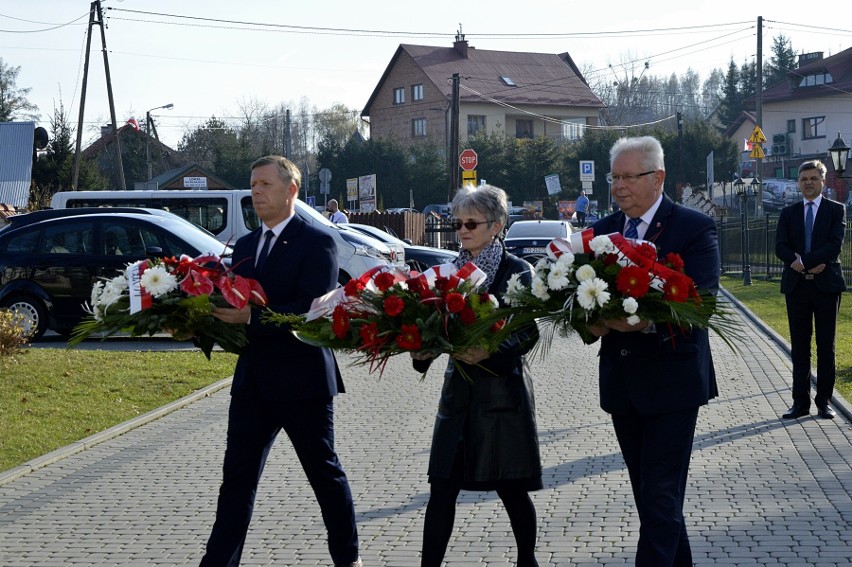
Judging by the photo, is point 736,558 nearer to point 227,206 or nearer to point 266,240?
point 266,240

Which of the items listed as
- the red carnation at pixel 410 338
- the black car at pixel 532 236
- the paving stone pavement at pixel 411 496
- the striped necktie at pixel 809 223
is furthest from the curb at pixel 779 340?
the black car at pixel 532 236

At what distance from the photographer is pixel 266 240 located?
17.2 feet

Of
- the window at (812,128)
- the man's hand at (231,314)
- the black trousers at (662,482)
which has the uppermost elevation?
the window at (812,128)

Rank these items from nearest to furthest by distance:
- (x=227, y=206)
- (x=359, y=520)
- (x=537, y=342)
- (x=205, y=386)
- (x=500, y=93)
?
(x=537, y=342)
(x=359, y=520)
(x=205, y=386)
(x=227, y=206)
(x=500, y=93)

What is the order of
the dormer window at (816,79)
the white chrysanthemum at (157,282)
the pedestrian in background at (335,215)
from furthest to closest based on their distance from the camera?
the dormer window at (816,79)
the pedestrian in background at (335,215)
the white chrysanthemum at (157,282)

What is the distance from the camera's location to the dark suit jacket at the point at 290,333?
5051mm

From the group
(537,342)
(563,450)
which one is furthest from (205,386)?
(537,342)

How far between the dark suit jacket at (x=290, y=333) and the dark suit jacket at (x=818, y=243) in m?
5.75

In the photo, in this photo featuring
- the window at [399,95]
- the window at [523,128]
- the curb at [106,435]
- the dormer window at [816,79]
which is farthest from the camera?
the window at [399,95]

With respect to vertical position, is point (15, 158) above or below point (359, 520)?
above

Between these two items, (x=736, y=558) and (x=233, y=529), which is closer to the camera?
(x=233, y=529)

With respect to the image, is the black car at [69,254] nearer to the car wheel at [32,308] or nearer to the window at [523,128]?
the car wheel at [32,308]

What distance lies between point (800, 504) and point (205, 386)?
695 centimetres

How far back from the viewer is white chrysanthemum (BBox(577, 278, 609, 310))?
13.5 feet
